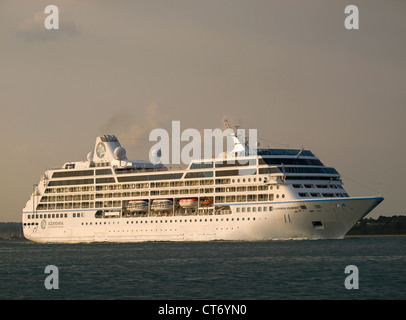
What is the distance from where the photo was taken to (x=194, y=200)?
304 ft

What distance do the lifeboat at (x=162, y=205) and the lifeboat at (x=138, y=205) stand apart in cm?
182

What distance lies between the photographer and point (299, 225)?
270ft

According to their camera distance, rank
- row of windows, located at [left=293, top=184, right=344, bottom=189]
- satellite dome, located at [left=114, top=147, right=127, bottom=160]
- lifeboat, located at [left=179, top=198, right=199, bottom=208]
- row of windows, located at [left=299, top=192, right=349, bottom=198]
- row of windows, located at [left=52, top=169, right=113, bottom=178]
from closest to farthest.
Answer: row of windows, located at [left=299, top=192, right=349, bottom=198]
row of windows, located at [left=293, top=184, right=344, bottom=189]
lifeboat, located at [left=179, top=198, right=199, bottom=208]
satellite dome, located at [left=114, top=147, right=127, bottom=160]
row of windows, located at [left=52, top=169, right=113, bottom=178]

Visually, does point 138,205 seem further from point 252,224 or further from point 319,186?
point 319,186

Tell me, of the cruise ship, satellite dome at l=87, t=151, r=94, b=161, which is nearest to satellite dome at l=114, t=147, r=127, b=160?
the cruise ship

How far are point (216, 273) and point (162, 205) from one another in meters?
44.2

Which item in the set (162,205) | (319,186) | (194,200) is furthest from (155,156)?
(319,186)

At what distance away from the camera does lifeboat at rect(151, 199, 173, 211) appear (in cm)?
9444


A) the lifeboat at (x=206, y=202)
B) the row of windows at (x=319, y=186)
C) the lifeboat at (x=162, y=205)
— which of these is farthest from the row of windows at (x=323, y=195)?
the lifeboat at (x=162, y=205)

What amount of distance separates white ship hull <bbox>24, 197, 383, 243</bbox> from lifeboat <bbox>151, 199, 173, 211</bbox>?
1254mm

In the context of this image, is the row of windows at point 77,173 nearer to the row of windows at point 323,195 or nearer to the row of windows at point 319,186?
the row of windows at point 319,186

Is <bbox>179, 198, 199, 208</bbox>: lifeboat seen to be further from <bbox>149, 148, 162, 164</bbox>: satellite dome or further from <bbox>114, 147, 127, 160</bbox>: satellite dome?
<bbox>114, 147, 127, 160</bbox>: satellite dome
